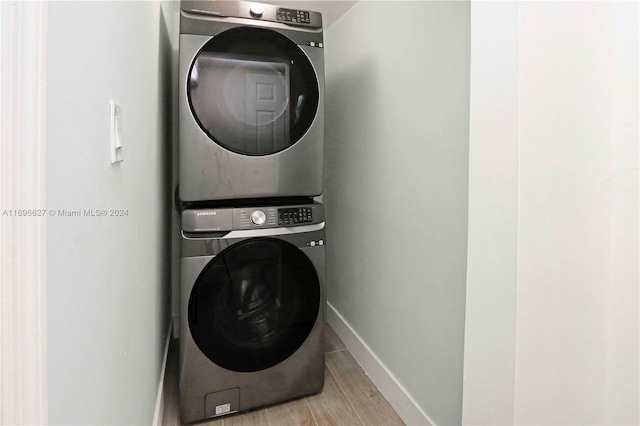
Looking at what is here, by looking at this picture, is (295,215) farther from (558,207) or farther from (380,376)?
(558,207)

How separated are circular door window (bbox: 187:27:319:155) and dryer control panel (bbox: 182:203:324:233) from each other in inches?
9.4

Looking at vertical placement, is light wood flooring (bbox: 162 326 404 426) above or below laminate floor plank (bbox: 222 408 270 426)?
above

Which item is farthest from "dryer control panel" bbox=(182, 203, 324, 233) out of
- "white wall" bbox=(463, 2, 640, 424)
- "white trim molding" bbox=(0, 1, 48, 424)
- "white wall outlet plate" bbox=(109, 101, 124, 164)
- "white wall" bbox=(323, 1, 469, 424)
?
"white trim molding" bbox=(0, 1, 48, 424)

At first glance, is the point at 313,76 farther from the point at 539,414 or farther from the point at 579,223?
the point at 539,414

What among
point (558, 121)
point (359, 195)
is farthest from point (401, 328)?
point (558, 121)

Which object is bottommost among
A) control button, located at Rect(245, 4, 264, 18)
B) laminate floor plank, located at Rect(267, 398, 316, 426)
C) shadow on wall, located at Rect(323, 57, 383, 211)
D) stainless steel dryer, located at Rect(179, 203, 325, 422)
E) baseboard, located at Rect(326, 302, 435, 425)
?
laminate floor plank, located at Rect(267, 398, 316, 426)

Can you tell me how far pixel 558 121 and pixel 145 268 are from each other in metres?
1.17

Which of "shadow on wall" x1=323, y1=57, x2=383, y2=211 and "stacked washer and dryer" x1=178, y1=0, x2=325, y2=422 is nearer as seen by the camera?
"stacked washer and dryer" x1=178, y1=0, x2=325, y2=422

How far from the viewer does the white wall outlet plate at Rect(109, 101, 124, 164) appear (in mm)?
786

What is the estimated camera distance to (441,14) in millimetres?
1372

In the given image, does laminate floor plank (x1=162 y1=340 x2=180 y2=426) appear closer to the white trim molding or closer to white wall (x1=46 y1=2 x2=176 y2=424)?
white wall (x1=46 y1=2 x2=176 y2=424)

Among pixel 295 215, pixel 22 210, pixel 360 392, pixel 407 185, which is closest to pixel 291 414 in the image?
pixel 360 392

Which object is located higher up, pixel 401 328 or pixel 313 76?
pixel 313 76

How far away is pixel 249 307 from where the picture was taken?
1.68m
